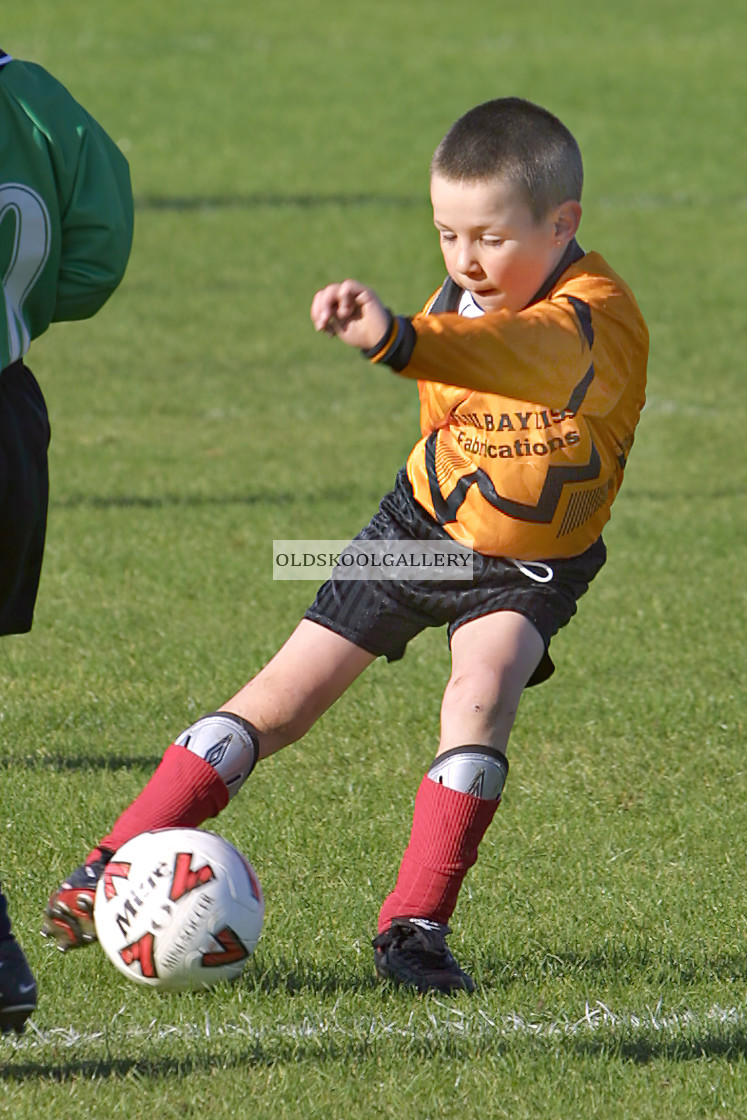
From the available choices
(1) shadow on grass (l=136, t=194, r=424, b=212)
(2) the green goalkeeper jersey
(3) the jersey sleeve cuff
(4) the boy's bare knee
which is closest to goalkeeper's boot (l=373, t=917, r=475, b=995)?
(4) the boy's bare knee

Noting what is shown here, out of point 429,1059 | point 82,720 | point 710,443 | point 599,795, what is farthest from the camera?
point 710,443

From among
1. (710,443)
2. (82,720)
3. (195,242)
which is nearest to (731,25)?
(195,242)

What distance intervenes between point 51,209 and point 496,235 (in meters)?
0.87

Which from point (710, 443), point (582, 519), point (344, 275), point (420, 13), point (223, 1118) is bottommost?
point (223, 1118)

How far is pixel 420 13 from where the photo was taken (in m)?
27.0

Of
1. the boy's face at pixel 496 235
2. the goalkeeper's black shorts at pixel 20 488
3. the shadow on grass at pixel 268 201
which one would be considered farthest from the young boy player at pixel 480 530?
the shadow on grass at pixel 268 201

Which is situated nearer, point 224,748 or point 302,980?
point 302,980

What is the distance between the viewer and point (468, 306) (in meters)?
3.58

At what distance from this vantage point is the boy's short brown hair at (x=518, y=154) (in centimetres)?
323

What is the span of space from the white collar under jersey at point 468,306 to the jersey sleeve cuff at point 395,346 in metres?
0.80

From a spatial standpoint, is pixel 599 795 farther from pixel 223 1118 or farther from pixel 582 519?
pixel 223 1118

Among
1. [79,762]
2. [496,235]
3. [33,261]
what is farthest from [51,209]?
[79,762]

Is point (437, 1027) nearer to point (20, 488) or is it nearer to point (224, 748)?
point (224, 748)

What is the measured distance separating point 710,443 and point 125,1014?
20.8 feet
